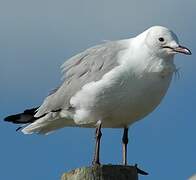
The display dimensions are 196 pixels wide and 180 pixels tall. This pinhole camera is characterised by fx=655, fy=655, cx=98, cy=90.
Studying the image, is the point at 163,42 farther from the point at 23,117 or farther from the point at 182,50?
the point at 23,117

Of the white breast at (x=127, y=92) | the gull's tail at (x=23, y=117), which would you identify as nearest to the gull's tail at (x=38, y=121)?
the gull's tail at (x=23, y=117)

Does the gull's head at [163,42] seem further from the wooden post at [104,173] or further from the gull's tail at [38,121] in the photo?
the wooden post at [104,173]

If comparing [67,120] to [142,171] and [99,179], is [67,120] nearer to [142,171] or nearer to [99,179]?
[142,171]

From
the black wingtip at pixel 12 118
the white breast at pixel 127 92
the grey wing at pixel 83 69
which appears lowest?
the white breast at pixel 127 92

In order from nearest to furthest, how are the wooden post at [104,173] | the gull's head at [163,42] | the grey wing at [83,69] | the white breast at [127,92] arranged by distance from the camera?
the wooden post at [104,173] → the white breast at [127,92] → the gull's head at [163,42] → the grey wing at [83,69]

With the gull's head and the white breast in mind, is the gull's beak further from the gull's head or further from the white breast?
the white breast

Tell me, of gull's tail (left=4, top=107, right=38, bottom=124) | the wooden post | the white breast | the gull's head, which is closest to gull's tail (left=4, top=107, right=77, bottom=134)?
gull's tail (left=4, top=107, right=38, bottom=124)

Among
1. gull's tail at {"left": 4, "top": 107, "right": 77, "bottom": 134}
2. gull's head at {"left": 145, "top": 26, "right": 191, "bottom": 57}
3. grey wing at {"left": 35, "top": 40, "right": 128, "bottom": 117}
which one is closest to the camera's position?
gull's head at {"left": 145, "top": 26, "right": 191, "bottom": 57}

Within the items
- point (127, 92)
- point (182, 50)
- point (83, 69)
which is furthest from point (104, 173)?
point (83, 69)
